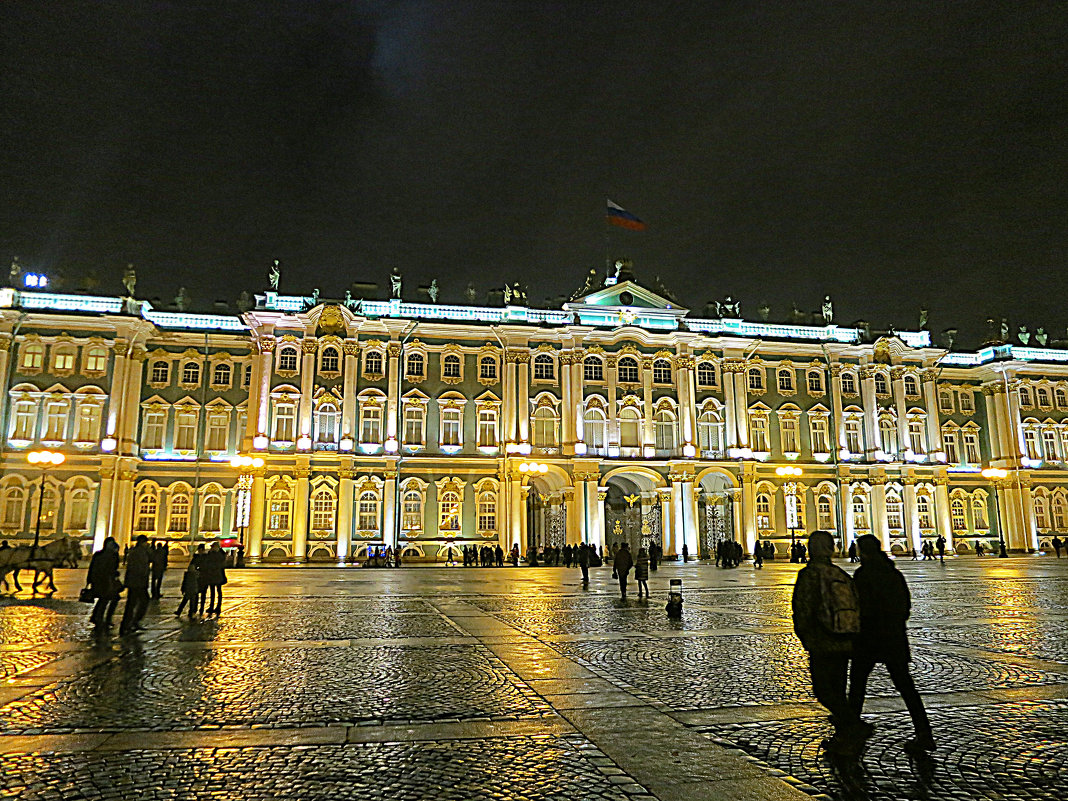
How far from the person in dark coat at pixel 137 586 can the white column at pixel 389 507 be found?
3138cm

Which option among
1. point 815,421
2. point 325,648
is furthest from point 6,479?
point 815,421

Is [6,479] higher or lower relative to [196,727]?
higher

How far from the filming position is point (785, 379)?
53.6m

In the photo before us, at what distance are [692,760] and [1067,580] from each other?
2600 centimetres

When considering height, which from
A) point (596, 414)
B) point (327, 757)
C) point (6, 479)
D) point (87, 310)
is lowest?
point (327, 757)

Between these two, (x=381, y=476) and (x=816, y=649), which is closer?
(x=816, y=649)

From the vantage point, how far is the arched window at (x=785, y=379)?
5347cm

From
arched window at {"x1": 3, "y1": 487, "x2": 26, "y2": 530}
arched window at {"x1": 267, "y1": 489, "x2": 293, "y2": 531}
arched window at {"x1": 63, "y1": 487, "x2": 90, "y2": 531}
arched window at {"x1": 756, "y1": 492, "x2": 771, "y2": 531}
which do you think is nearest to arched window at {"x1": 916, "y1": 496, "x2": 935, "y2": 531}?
arched window at {"x1": 756, "y1": 492, "x2": 771, "y2": 531}

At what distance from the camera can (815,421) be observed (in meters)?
53.6

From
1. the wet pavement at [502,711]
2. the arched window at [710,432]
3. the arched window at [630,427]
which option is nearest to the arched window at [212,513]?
the arched window at [630,427]

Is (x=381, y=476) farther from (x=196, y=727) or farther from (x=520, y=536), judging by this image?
(x=196, y=727)

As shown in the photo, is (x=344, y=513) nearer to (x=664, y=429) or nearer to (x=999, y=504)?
(x=664, y=429)

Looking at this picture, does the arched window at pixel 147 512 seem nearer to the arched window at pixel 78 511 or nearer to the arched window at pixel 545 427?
the arched window at pixel 78 511

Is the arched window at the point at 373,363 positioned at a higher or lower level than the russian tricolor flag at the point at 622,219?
lower
